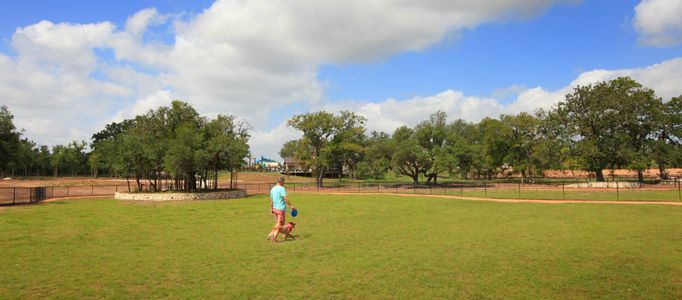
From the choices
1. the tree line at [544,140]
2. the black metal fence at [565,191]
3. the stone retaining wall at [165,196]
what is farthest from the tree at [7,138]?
the tree line at [544,140]

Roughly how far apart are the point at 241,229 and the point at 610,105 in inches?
2042

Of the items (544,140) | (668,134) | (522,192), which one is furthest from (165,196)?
(668,134)

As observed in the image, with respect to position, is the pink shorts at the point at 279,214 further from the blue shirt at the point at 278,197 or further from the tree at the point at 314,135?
the tree at the point at 314,135

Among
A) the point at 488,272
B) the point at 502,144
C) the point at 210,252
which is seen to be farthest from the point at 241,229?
the point at 502,144

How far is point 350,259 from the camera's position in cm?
1070

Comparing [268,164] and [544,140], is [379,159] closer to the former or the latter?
[544,140]

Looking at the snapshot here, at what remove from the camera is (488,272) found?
9141 mm

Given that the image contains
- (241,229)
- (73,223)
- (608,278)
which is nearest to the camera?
(608,278)

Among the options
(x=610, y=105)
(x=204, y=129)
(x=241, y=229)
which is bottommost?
(x=241, y=229)

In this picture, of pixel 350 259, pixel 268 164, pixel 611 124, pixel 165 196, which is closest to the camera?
pixel 350 259

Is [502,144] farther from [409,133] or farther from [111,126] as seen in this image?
[111,126]

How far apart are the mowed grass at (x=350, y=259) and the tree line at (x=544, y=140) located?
123ft

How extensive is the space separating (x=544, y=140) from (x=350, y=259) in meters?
57.2

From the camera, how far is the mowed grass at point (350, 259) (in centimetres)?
791
